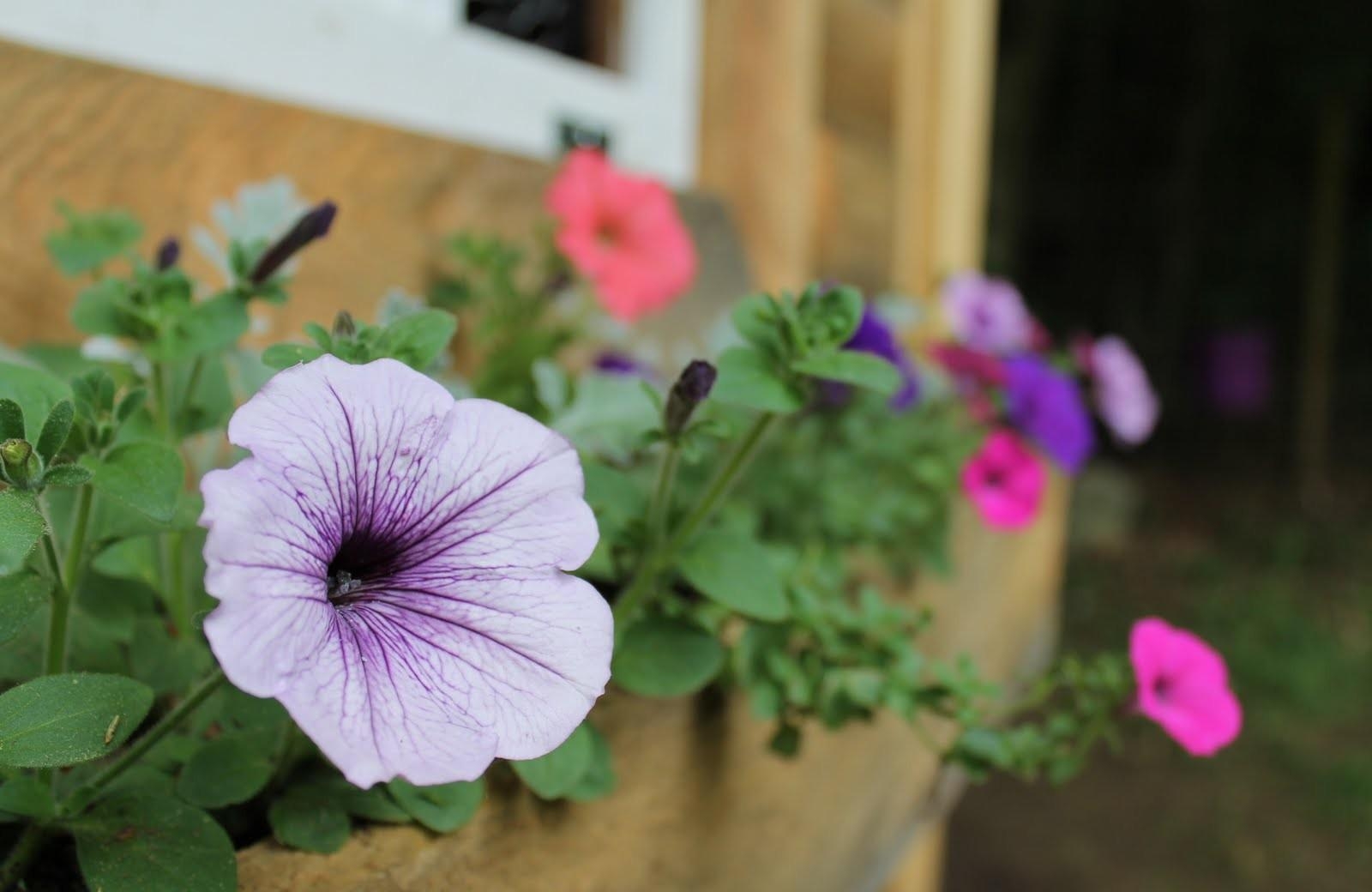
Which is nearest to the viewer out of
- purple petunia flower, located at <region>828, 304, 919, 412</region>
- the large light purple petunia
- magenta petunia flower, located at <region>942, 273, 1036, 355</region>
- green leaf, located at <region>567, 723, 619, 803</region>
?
the large light purple petunia

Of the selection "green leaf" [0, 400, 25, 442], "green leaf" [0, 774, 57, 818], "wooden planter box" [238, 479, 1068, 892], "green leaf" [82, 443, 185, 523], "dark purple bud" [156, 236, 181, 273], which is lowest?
"wooden planter box" [238, 479, 1068, 892]

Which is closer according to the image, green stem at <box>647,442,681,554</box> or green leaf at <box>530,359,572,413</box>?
green stem at <box>647,442,681,554</box>

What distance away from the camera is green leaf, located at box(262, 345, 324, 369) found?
0.40 metres

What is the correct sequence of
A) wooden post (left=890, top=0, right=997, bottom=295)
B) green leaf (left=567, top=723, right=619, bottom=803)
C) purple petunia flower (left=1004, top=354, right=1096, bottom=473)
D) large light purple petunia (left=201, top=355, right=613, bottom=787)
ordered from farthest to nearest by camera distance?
wooden post (left=890, top=0, right=997, bottom=295), purple petunia flower (left=1004, top=354, right=1096, bottom=473), green leaf (left=567, top=723, right=619, bottom=803), large light purple petunia (left=201, top=355, right=613, bottom=787)

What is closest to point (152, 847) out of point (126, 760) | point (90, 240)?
point (126, 760)

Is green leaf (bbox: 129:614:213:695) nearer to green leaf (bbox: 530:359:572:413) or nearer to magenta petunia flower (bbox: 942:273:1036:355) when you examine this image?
green leaf (bbox: 530:359:572:413)

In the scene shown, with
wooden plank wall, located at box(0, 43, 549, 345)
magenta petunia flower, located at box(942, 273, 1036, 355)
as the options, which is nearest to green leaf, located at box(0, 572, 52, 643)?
wooden plank wall, located at box(0, 43, 549, 345)

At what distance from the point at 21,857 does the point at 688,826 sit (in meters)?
0.32

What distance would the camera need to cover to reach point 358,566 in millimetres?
387

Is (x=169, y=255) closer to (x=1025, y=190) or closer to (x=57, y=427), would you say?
(x=57, y=427)

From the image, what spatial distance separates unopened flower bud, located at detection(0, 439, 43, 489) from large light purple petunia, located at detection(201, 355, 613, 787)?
0.08 meters

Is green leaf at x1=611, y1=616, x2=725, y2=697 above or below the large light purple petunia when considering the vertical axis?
below

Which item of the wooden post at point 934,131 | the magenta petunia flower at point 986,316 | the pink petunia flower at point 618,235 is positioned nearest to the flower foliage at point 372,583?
the pink petunia flower at point 618,235

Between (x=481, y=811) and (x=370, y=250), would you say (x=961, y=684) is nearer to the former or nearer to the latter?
(x=481, y=811)
